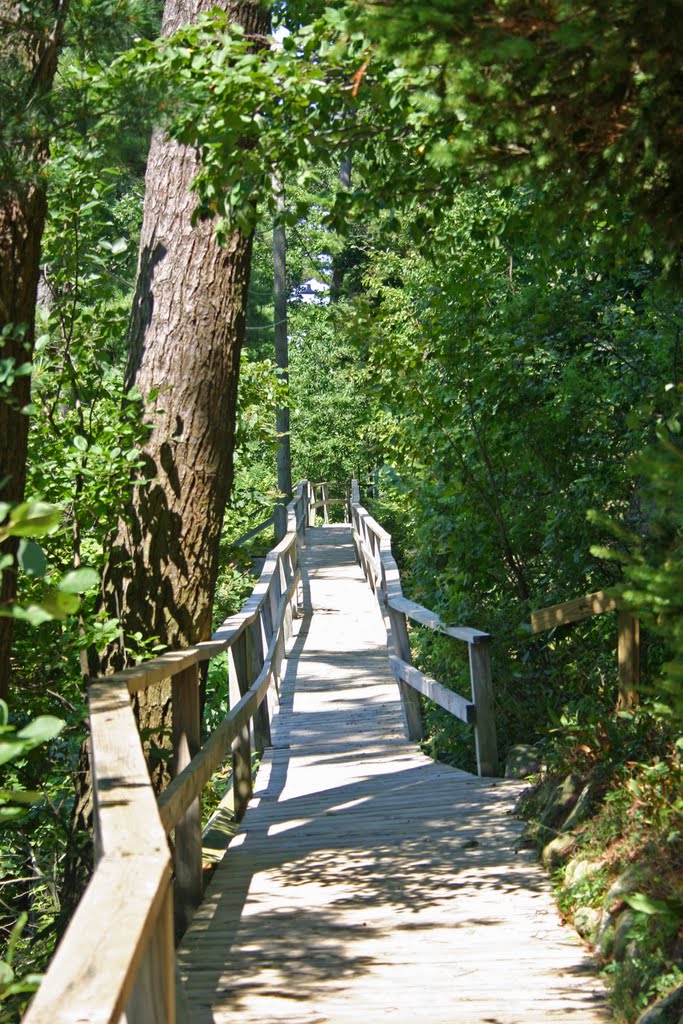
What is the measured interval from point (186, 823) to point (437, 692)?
308 centimetres

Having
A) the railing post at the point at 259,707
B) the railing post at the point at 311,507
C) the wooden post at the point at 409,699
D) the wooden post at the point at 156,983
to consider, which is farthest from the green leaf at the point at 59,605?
the railing post at the point at 311,507

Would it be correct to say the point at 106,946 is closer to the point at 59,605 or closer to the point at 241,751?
the point at 59,605

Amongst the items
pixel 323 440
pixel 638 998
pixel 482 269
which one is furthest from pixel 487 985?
pixel 323 440

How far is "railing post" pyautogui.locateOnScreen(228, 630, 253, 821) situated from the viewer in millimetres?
6703

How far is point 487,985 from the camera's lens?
3.79 meters

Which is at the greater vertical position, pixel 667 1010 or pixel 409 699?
pixel 667 1010

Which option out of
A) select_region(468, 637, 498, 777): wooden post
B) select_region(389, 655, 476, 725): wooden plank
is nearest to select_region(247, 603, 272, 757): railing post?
select_region(389, 655, 476, 725): wooden plank

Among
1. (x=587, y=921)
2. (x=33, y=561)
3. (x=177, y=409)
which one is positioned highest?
(x=177, y=409)

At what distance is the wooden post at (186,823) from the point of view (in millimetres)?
4781

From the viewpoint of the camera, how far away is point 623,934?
149 inches

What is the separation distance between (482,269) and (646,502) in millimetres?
2762

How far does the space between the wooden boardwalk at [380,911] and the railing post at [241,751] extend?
104mm

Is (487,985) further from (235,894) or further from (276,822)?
(276,822)

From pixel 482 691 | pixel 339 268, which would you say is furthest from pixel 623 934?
pixel 339 268
